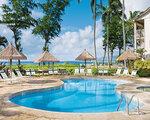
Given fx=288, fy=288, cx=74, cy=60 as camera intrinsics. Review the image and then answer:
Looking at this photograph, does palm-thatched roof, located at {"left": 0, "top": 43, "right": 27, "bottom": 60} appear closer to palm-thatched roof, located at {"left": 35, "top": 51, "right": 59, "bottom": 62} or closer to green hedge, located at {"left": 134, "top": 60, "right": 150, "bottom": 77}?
palm-thatched roof, located at {"left": 35, "top": 51, "right": 59, "bottom": 62}

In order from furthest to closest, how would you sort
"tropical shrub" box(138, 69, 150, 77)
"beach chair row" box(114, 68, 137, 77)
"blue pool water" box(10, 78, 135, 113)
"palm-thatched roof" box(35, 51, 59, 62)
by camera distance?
"palm-thatched roof" box(35, 51, 59, 62), "beach chair row" box(114, 68, 137, 77), "tropical shrub" box(138, 69, 150, 77), "blue pool water" box(10, 78, 135, 113)

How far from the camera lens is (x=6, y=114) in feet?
34.0

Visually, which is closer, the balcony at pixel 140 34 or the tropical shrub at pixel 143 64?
the tropical shrub at pixel 143 64

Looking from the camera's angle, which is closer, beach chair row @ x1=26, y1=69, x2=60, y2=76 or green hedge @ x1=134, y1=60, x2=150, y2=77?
green hedge @ x1=134, y1=60, x2=150, y2=77

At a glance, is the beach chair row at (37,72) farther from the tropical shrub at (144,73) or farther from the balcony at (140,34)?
the balcony at (140,34)

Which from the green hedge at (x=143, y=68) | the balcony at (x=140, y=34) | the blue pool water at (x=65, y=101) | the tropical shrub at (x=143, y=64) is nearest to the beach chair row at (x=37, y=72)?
the tropical shrub at (x=143, y=64)

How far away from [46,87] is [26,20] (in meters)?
32.9

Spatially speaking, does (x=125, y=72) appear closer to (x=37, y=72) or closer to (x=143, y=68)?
(x=143, y=68)

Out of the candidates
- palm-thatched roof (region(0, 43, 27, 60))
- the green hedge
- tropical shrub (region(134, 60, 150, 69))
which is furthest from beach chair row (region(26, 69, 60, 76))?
the green hedge

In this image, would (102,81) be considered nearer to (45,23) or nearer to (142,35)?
(142,35)

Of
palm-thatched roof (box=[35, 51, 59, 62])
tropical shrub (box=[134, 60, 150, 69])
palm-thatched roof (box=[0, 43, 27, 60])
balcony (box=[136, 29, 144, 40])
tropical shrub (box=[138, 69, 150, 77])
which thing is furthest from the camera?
balcony (box=[136, 29, 144, 40])

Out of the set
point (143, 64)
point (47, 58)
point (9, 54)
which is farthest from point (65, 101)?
point (143, 64)

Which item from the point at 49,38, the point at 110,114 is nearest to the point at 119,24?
→ the point at 49,38

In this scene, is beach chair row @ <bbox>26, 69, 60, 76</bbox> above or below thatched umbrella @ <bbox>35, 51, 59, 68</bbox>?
below
